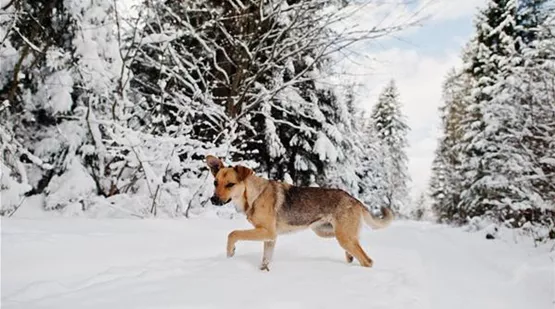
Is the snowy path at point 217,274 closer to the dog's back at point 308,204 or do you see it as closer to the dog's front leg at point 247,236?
the dog's front leg at point 247,236

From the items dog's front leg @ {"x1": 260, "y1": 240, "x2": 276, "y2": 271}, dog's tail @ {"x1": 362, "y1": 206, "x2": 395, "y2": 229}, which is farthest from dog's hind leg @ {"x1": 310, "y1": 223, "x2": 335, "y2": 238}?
dog's front leg @ {"x1": 260, "y1": 240, "x2": 276, "y2": 271}

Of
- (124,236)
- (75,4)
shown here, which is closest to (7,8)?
(75,4)

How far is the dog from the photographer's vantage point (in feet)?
17.1

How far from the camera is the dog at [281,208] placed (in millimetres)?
5200

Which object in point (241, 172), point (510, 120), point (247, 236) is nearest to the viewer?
point (247, 236)

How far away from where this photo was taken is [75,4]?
29.6 ft

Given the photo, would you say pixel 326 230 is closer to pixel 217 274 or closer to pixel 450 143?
pixel 217 274

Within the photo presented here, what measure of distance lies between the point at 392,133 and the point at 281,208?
42.2 meters

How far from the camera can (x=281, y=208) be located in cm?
552

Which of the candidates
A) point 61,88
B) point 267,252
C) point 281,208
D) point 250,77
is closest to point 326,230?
point 281,208

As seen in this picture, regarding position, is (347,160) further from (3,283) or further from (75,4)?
(3,283)

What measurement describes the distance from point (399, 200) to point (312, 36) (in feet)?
134

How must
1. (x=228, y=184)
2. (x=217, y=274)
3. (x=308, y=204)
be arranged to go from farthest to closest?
(x=308, y=204) < (x=228, y=184) < (x=217, y=274)

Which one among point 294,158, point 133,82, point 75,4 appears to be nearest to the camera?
point 75,4
